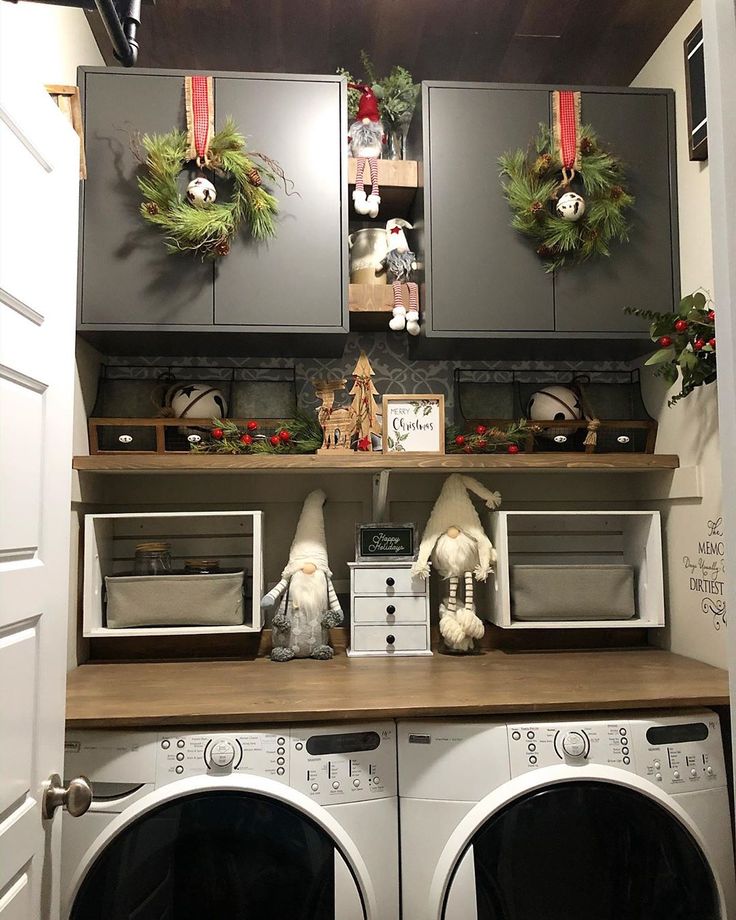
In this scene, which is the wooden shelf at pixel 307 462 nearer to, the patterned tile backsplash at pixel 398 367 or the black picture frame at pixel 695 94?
the patterned tile backsplash at pixel 398 367

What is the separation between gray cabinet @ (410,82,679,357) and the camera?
2076mm

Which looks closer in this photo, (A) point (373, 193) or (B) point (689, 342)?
(B) point (689, 342)

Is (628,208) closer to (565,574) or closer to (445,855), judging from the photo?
(565,574)

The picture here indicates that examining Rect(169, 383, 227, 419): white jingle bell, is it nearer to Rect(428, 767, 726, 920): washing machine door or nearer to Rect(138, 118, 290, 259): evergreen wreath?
Rect(138, 118, 290, 259): evergreen wreath

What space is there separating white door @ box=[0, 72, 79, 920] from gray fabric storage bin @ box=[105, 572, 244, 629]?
30.8 inches

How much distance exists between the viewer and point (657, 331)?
1840mm

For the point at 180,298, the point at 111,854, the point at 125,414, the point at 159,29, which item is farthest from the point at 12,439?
the point at 159,29

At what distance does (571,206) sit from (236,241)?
96 cm

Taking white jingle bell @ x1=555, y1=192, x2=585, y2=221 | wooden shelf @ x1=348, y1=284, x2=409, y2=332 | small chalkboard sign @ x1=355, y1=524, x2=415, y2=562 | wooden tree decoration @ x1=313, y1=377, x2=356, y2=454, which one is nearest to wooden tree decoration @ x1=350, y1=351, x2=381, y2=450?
wooden tree decoration @ x1=313, y1=377, x2=356, y2=454

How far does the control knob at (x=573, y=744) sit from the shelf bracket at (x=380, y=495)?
86 cm

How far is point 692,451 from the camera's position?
2033mm

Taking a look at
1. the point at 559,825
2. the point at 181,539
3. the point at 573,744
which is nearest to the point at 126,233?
the point at 181,539

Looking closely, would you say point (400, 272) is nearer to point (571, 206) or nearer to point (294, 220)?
point (294, 220)

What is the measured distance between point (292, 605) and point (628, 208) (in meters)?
1.54
